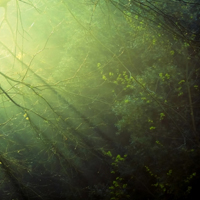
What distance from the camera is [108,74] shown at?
17.7 ft

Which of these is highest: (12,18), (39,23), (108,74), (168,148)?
(12,18)

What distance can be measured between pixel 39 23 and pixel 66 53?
2272 millimetres

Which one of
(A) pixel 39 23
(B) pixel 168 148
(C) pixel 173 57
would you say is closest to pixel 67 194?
(B) pixel 168 148

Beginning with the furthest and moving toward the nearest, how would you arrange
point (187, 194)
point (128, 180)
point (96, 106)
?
point (96, 106), point (128, 180), point (187, 194)

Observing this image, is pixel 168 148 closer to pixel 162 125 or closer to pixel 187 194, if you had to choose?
pixel 162 125

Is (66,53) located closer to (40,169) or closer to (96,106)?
(96,106)

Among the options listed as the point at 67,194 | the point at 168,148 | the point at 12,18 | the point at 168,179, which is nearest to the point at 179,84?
the point at 168,148

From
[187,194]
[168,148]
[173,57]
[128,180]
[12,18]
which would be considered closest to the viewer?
[187,194]

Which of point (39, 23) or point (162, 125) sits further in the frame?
point (39, 23)

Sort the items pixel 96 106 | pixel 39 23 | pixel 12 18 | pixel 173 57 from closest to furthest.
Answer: pixel 173 57
pixel 96 106
pixel 39 23
pixel 12 18

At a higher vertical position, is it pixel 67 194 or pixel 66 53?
pixel 66 53

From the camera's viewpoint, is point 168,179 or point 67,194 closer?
point 168,179

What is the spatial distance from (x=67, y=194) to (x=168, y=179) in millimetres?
2451

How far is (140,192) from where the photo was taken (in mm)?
4289
